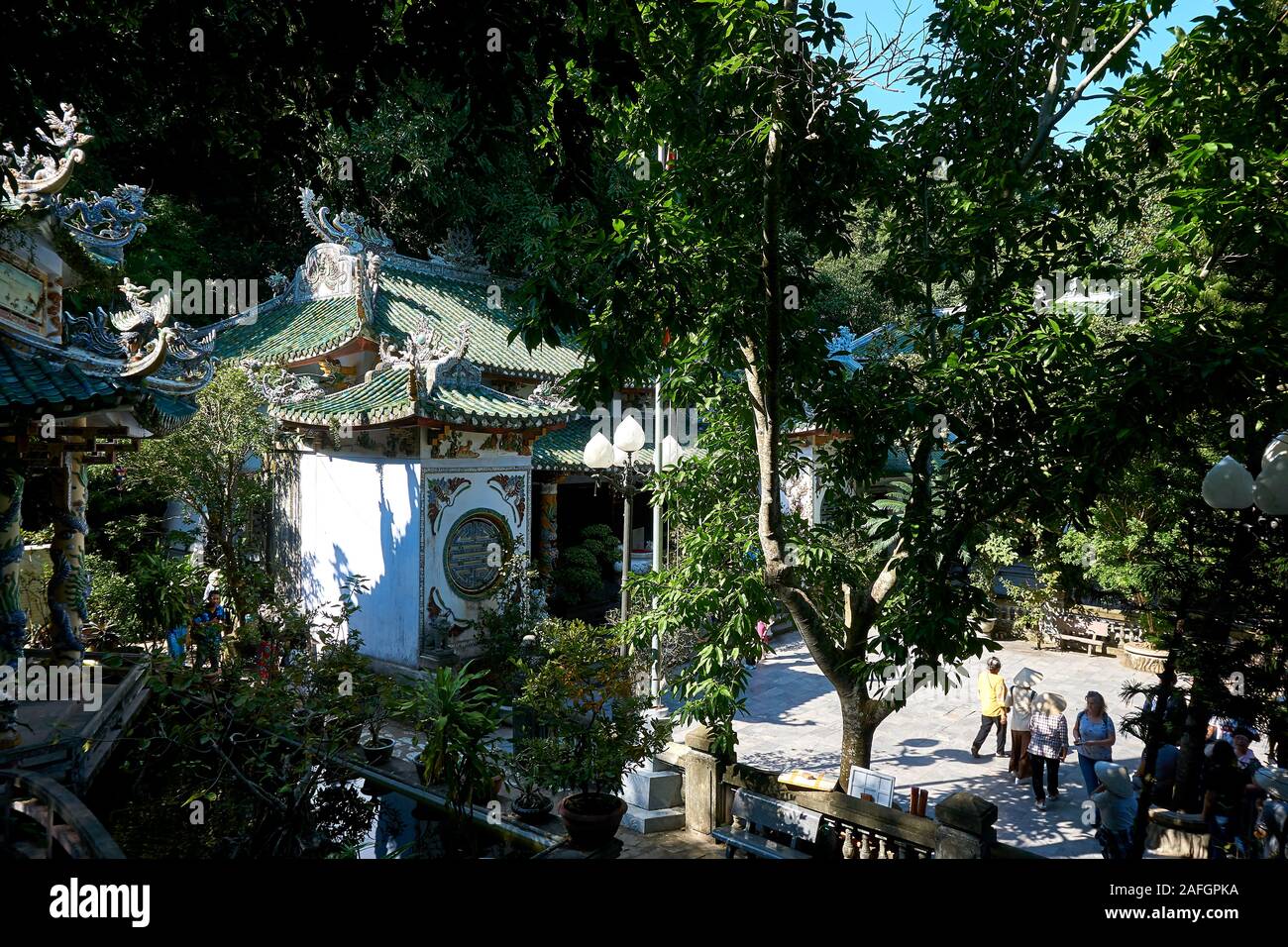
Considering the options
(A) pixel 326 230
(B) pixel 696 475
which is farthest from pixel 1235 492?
(A) pixel 326 230

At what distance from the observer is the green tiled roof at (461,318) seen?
46.4 ft

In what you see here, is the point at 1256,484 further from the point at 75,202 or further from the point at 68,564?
the point at 68,564

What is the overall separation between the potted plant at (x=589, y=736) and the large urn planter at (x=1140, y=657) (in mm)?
10397

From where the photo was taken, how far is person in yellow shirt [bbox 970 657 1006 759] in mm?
9258

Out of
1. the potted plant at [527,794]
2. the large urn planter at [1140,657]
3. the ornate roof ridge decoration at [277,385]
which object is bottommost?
the large urn planter at [1140,657]

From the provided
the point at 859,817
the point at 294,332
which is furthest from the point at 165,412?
the point at 859,817

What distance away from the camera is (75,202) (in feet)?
27.2

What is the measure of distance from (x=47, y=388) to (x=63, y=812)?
10.1ft

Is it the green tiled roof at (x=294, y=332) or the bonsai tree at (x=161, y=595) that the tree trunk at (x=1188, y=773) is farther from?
the green tiled roof at (x=294, y=332)

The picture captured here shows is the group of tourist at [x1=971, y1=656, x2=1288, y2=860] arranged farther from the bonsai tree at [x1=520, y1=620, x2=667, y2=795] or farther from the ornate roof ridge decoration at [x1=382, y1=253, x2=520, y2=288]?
the ornate roof ridge decoration at [x1=382, y1=253, x2=520, y2=288]

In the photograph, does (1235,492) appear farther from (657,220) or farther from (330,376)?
(330,376)

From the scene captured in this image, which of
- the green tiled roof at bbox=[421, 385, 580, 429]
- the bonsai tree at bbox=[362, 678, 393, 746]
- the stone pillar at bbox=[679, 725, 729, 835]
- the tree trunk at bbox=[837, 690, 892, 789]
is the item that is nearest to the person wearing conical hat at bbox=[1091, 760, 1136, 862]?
the tree trunk at bbox=[837, 690, 892, 789]

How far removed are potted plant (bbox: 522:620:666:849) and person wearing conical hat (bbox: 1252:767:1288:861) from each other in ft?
13.4

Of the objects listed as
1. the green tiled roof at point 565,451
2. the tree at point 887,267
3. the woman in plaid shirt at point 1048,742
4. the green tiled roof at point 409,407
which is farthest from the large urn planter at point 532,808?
the green tiled roof at point 565,451
